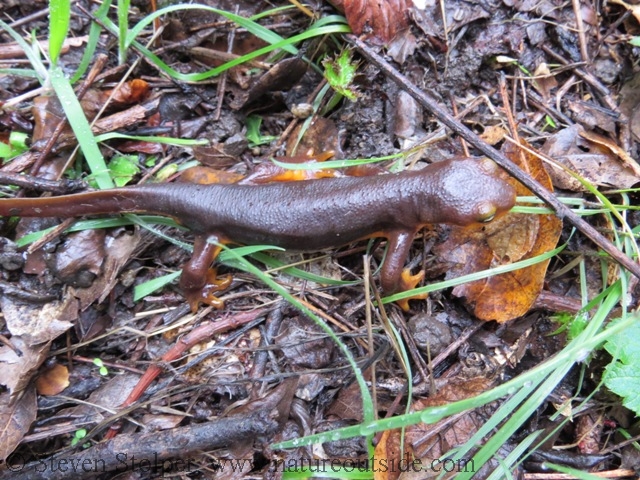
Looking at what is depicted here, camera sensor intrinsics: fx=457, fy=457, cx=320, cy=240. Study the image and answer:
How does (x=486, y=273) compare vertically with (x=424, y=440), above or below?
above

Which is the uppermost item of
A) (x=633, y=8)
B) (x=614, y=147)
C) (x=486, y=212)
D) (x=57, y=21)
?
(x=633, y=8)

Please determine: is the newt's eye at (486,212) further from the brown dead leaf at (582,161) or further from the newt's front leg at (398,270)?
the brown dead leaf at (582,161)

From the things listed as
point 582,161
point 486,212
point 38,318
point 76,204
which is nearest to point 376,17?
point 486,212

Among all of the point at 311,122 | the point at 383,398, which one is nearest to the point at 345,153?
the point at 311,122

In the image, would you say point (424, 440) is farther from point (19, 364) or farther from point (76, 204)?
point (76, 204)

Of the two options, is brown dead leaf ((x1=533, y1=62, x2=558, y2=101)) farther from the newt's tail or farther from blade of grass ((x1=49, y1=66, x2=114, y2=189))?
blade of grass ((x1=49, y1=66, x2=114, y2=189))

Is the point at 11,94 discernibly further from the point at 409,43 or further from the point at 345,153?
the point at 409,43

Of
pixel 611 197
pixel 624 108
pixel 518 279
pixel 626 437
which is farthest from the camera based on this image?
pixel 624 108
